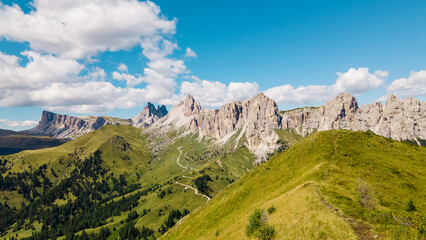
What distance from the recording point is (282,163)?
10306 cm

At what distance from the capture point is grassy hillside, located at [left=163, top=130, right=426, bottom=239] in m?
36.3

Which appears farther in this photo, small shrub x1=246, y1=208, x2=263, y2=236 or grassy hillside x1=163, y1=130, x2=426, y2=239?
small shrub x1=246, y1=208, x2=263, y2=236

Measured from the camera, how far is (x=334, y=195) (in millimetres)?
50562

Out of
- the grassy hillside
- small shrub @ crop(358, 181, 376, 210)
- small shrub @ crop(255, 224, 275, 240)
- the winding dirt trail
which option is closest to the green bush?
small shrub @ crop(255, 224, 275, 240)

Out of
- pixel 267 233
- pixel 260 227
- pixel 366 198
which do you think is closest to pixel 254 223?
pixel 260 227

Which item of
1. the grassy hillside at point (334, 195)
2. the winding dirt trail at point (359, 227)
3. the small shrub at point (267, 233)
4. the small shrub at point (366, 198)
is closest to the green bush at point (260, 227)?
the small shrub at point (267, 233)

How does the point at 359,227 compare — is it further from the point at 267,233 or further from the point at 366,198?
the point at 267,233

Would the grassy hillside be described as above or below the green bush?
above

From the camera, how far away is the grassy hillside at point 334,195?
36.3 metres

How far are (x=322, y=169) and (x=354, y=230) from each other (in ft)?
128

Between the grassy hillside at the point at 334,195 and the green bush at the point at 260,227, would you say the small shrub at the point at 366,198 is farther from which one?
the green bush at the point at 260,227

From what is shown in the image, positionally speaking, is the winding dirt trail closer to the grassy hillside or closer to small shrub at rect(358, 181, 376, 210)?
the grassy hillside

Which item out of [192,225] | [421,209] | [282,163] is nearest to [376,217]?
[421,209]

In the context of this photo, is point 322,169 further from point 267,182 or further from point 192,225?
point 192,225
